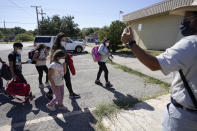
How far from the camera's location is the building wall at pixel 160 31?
A: 1151cm

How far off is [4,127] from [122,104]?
8.59ft

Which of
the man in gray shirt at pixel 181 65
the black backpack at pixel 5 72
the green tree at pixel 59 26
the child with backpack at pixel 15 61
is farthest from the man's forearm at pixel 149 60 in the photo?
the green tree at pixel 59 26

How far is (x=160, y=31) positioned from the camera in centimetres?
1295

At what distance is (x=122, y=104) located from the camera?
3.28m

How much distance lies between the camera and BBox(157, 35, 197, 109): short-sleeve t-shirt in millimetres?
952

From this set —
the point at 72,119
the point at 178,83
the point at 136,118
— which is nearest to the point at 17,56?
the point at 72,119

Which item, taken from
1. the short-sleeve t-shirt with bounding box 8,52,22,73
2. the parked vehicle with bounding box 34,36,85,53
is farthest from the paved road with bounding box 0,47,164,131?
the parked vehicle with bounding box 34,36,85,53

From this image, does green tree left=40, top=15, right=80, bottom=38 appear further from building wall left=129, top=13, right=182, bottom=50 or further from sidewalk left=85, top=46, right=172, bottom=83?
sidewalk left=85, top=46, right=172, bottom=83

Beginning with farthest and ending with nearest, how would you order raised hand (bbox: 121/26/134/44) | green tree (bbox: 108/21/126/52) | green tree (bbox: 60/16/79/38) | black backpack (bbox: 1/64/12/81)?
green tree (bbox: 60/16/79/38) < green tree (bbox: 108/21/126/52) < black backpack (bbox: 1/64/12/81) < raised hand (bbox: 121/26/134/44)

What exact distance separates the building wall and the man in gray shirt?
33.9 feet

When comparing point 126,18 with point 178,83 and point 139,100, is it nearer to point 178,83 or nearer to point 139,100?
point 139,100

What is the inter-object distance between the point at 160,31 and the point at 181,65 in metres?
13.7

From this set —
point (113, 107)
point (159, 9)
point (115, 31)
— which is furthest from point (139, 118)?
point (159, 9)

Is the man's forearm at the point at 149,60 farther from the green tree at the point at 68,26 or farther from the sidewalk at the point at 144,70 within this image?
the green tree at the point at 68,26
